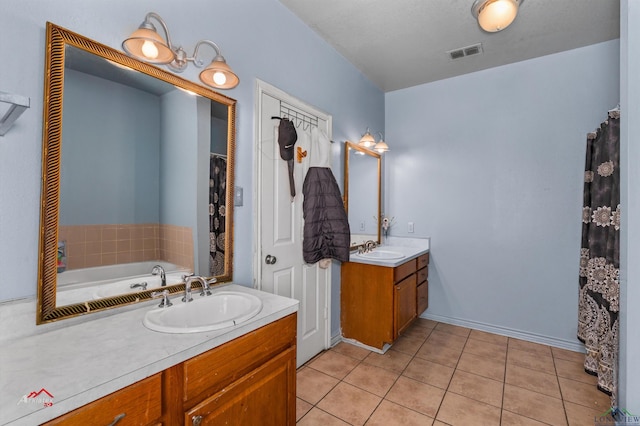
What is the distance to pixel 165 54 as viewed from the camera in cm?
128

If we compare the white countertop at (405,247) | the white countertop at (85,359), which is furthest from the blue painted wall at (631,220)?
the white countertop at (405,247)

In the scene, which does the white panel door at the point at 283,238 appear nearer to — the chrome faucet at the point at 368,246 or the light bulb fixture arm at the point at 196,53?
the light bulb fixture arm at the point at 196,53

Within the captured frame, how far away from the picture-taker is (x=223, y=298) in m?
1.48

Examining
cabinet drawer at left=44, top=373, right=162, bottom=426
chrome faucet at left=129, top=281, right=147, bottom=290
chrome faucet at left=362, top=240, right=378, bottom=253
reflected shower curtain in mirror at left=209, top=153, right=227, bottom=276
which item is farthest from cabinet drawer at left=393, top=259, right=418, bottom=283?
cabinet drawer at left=44, top=373, right=162, bottom=426

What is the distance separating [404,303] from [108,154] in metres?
2.40

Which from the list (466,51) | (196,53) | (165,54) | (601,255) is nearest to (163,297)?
(165,54)

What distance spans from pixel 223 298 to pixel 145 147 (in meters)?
0.82

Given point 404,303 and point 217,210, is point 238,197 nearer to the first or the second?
point 217,210

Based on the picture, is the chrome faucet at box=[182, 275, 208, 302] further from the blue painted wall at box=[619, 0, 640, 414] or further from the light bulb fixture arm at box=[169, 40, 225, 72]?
the blue painted wall at box=[619, 0, 640, 414]

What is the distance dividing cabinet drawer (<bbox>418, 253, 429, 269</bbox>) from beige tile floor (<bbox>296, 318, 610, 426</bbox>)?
2.39ft

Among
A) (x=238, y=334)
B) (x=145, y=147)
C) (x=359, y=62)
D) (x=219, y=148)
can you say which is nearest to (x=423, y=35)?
(x=359, y=62)

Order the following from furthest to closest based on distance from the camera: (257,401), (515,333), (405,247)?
(405,247), (515,333), (257,401)

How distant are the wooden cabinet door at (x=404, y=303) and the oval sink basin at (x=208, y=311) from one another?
1.47m

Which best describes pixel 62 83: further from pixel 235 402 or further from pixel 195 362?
pixel 235 402
